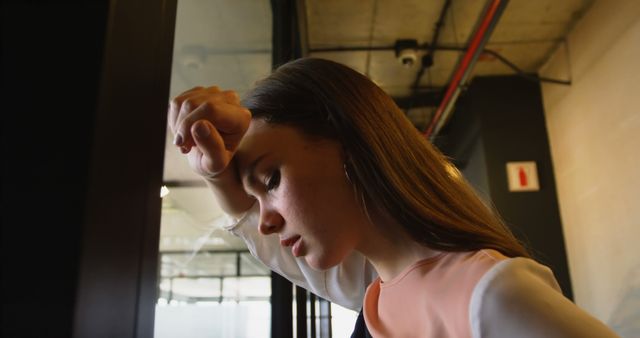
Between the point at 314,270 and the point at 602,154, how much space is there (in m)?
2.45

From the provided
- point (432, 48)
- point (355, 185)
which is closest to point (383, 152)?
point (355, 185)

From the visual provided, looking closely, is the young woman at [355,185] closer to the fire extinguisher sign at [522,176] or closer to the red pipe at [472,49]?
the red pipe at [472,49]

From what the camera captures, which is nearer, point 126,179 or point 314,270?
point 126,179

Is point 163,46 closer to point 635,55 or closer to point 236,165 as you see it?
point 236,165

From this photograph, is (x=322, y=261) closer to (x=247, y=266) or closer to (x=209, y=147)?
(x=209, y=147)

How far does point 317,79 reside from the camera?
771 millimetres

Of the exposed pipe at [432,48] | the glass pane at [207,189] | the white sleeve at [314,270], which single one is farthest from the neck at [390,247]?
the exposed pipe at [432,48]

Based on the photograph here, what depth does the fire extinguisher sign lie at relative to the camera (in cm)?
357

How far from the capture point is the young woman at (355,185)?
0.63m

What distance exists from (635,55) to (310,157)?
2.41 meters

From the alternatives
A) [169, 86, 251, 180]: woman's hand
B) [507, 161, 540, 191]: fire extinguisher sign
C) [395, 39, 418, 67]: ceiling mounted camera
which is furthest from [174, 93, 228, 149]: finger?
[507, 161, 540, 191]: fire extinguisher sign

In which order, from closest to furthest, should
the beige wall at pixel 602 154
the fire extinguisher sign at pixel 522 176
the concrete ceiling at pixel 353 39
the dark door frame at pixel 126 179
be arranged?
the dark door frame at pixel 126 179
the concrete ceiling at pixel 353 39
the beige wall at pixel 602 154
the fire extinguisher sign at pixel 522 176

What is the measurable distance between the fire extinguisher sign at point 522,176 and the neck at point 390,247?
3081 millimetres

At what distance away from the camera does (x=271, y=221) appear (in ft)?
2.33
